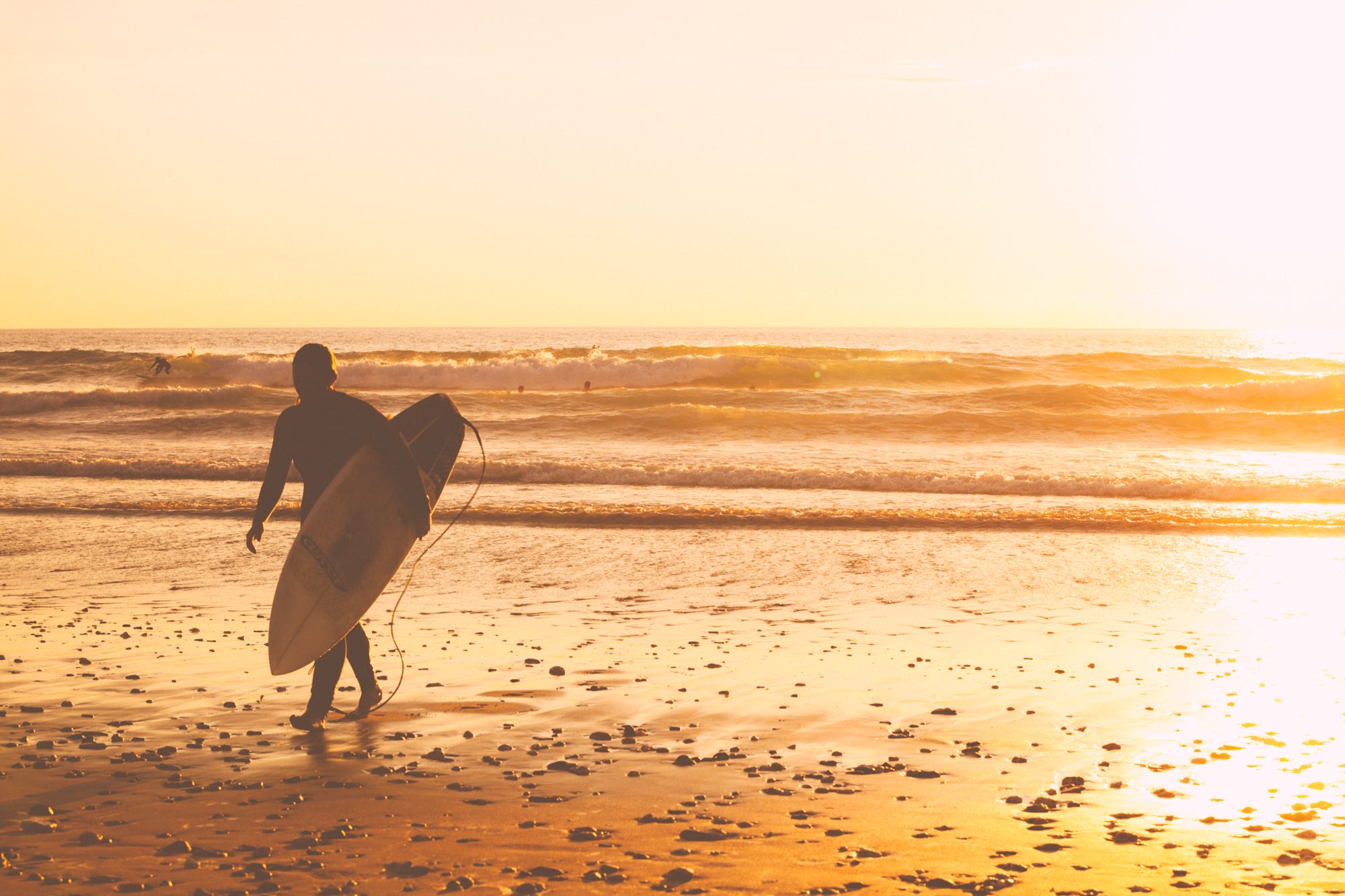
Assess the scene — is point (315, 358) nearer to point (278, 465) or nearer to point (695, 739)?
point (278, 465)

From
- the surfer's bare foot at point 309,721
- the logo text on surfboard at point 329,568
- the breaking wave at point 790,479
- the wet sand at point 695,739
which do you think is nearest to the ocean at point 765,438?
the breaking wave at point 790,479

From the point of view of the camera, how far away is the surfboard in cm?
516

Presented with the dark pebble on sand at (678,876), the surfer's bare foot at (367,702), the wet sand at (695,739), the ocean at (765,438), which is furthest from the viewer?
the ocean at (765,438)

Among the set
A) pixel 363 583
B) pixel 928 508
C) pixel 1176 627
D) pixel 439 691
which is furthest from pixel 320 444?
pixel 928 508

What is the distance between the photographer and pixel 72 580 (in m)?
8.81

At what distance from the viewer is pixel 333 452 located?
205 inches

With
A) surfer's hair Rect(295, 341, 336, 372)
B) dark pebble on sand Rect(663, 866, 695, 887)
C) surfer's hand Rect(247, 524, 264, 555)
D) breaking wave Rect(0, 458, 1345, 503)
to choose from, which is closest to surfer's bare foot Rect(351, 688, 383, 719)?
surfer's hand Rect(247, 524, 264, 555)

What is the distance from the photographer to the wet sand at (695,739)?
135 inches

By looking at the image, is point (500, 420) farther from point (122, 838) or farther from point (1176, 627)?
point (122, 838)

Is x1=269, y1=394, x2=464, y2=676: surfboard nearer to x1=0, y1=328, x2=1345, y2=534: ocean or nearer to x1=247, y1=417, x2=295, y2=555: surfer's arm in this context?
x1=247, y1=417, x2=295, y2=555: surfer's arm

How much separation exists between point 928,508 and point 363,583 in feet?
31.0

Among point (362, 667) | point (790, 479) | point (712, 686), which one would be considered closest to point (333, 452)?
point (362, 667)

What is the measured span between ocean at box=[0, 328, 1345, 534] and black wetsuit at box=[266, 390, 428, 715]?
7141mm

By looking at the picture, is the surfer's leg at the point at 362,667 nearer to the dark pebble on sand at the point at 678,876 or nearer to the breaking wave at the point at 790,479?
the dark pebble on sand at the point at 678,876
